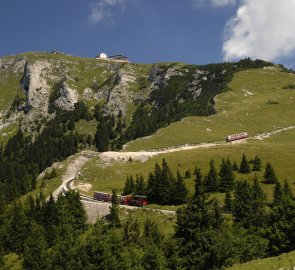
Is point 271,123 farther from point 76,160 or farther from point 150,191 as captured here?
point 150,191

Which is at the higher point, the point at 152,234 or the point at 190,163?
the point at 190,163

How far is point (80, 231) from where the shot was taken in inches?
3442

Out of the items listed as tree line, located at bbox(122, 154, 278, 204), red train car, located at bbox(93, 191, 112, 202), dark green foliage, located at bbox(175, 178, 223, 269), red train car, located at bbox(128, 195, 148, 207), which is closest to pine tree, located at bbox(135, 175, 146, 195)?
tree line, located at bbox(122, 154, 278, 204)

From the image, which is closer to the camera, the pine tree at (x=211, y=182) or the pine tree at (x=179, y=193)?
the pine tree at (x=179, y=193)

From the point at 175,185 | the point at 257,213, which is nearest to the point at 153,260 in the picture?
the point at 257,213

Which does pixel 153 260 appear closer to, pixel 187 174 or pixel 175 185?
pixel 175 185

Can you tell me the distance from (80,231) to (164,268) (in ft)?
147

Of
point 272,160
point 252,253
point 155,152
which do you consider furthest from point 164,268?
point 155,152

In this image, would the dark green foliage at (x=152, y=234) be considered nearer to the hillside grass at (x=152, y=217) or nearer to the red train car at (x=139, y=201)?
the hillside grass at (x=152, y=217)

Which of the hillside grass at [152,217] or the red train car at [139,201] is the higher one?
the red train car at [139,201]

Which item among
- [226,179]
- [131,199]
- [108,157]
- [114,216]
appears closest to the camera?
[114,216]

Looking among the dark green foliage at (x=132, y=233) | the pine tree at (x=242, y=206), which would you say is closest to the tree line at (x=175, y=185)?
the pine tree at (x=242, y=206)

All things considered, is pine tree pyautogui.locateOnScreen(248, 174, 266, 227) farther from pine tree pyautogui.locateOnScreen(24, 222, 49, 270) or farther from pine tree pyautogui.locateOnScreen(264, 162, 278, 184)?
pine tree pyautogui.locateOnScreen(24, 222, 49, 270)

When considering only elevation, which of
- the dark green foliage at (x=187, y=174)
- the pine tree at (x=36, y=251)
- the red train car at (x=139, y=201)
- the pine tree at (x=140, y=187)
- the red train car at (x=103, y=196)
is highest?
the dark green foliage at (x=187, y=174)
